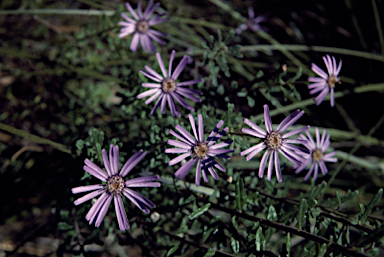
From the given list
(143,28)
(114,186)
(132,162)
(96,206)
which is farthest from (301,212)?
(143,28)

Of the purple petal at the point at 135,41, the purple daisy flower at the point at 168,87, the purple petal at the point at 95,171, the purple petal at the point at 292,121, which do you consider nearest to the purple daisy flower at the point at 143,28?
the purple petal at the point at 135,41

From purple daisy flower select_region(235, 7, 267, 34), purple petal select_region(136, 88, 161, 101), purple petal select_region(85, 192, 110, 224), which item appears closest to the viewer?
purple petal select_region(85, 192, 110, 224)

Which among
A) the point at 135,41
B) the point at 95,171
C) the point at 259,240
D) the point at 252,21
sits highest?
the point at 252,21

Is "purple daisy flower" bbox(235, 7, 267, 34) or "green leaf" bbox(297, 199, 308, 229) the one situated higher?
"purple daisy flower" bbox(235, 7, 267, 34)

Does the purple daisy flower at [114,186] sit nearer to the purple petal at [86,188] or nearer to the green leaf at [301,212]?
the purple petal at [86,188]

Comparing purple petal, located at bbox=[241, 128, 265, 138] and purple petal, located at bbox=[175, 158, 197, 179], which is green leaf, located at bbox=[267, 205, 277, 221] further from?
purple petal, located at bbox=[175, 158, 197, 179]

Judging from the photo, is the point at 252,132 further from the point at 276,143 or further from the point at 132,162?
the point at 132,162

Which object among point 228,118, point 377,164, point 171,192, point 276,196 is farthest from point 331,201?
point 377,164

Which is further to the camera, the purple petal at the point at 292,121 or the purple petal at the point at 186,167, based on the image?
the purple petal at the point at 292,121

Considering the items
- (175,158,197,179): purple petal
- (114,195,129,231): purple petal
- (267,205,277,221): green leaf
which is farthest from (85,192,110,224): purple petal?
(267,205,277,221): green leaf

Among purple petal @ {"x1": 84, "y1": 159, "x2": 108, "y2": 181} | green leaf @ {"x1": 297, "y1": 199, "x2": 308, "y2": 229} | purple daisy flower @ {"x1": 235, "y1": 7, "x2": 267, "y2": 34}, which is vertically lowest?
green leaf @ {"x1": 297, "y1": 199, "x2": 308, "y2": 229}

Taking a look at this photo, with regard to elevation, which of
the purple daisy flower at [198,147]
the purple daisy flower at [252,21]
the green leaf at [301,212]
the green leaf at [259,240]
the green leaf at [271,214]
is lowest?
the green leaf at [259,240]
